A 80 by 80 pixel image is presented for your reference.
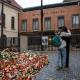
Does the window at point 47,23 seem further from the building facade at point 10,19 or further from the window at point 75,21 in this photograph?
the building facade at point 10,19

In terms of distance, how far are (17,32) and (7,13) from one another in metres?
5.49

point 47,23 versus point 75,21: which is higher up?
point 75,21

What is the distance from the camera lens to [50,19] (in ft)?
176

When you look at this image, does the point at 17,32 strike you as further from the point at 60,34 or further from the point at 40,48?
the point at 60,34

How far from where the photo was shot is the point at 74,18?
50156 mm

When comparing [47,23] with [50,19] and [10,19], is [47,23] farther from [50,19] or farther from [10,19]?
[10,19]

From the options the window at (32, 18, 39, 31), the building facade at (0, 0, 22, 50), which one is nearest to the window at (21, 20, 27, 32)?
the building facade at (0, 0, 22, 50)

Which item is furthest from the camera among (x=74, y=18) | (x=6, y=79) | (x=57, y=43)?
(x=74, y=18)

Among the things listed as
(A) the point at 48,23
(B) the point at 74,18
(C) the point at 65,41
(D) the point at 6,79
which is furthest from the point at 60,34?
(A) the point at 48,23

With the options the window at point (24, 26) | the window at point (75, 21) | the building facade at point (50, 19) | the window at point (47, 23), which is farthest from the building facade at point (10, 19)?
the window at point (75, 21)

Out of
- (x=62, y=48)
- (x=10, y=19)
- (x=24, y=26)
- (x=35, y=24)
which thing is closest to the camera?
(x=62, y=48)

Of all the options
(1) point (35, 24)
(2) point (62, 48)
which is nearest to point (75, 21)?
(1) point (35, 24)

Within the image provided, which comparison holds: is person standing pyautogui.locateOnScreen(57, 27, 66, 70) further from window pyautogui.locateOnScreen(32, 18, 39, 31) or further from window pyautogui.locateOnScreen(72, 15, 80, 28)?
window pyautogui.locateOnScreen(32, 18, 39, 31)

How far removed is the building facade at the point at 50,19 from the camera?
50250mm
